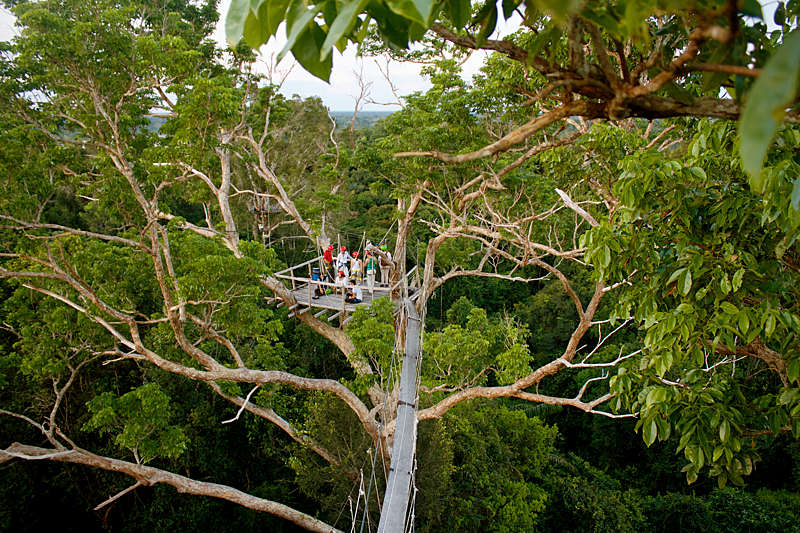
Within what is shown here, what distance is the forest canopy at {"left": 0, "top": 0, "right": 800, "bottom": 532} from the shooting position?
2.56 ft

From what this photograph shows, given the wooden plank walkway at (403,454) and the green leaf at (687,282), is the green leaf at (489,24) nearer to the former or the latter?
the green leaf at (687,282)

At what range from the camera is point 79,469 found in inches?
281

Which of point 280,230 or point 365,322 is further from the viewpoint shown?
point 280,230

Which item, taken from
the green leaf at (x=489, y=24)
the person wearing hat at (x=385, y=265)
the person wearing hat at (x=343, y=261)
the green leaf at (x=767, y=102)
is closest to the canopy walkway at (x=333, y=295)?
the person wearing hat at (x=385, y=265)

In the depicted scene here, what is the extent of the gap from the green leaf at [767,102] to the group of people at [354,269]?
618 centimetres

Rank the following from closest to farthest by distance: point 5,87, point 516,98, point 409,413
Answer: point 409,413 → point 516,98 → point 5,87

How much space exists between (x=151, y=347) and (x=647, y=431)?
23.1 feet

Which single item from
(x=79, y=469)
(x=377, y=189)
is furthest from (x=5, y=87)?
(x=79, y=469)

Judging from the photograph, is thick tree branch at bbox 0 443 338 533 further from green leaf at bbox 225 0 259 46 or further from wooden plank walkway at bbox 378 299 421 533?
green leaf at bbox 225 0 259 46

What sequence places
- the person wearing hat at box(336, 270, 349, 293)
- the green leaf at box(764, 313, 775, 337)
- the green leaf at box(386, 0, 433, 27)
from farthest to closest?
the person wearing hat at box(336, 270, 349, 293), the green leaf at box(764, 313, 775, 337), the green leaf at box(386, 0, 433, 27)

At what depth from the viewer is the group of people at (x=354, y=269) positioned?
6.66 meters

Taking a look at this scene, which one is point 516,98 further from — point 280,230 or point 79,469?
point 280,230

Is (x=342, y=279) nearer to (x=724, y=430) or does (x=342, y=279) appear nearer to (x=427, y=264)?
(x=427, y=264)

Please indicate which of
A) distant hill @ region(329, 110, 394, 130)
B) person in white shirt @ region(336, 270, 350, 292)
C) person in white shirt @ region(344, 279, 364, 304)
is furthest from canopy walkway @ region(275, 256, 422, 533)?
distant hill @ region(329, 110, 394, 130)
